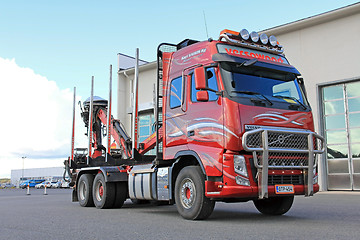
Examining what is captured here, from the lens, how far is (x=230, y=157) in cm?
701

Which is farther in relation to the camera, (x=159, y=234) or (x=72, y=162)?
(x=72, y=162)

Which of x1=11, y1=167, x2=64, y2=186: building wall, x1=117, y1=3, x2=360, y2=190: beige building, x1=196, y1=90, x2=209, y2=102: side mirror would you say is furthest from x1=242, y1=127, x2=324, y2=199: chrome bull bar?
x1=11, y1=167, x2=64, y2=186: building wall

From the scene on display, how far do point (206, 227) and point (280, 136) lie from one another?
2186 millimetres

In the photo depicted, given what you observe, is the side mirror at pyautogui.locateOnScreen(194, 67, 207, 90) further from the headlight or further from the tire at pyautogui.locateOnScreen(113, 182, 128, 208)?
the tire at pyautogui.locateOnScreen(113, 182, 128, 208)

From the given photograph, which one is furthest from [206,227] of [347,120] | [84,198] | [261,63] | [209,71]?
[347,120]

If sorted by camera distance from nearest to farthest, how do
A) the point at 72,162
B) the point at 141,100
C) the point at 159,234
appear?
the point at 159,234
the point at 72,162
the point at 141,100

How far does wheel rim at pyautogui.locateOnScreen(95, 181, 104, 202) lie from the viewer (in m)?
11.5

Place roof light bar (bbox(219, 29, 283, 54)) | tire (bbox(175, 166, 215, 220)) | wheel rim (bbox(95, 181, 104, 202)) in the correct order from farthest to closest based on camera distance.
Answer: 1. wheel rim (bbox(95, 181, 104, 202))
2. roof light bar (bbox(219, 29, 283, 54))
3. tire (bbox(175, 166, 215, 220))

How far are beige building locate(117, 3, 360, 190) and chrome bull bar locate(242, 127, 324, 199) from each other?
48.7ft

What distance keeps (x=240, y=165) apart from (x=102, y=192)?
A: 18.6 feet

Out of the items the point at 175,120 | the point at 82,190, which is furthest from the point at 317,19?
the point at 175,120

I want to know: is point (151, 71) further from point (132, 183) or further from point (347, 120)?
point (132, 183)

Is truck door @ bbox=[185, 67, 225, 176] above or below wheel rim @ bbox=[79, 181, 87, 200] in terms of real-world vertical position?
above

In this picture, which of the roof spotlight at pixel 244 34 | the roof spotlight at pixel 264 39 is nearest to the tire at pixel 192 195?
the roof spotlight at pixel 244 34
